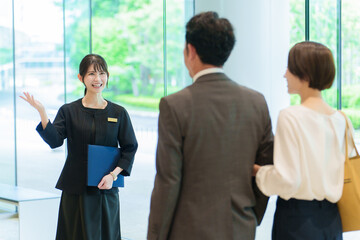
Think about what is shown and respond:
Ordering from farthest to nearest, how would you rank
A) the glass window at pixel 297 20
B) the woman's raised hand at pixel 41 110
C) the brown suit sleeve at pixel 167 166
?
the glass window at pixel 297 20 < the woman's raised hand at pixel 41 110 < the brown suit sleeve at pixel 167 166

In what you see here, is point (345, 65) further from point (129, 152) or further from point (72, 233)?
point (72, 233)

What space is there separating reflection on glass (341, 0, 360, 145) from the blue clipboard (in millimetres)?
1828

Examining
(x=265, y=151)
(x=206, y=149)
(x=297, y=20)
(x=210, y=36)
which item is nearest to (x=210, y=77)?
(x=210, y=36)

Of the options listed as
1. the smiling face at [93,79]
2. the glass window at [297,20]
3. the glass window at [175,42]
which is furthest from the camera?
the glass window at [175,42]

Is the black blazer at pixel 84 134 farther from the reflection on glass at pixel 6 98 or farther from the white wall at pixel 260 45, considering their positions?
the reflection on glass at pixel 6 98

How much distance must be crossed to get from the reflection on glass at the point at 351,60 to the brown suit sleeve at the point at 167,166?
2.56 metres

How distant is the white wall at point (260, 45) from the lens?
5.01 metres

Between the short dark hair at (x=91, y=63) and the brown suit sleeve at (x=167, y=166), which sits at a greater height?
the short dark hair at (x=91, y=63)

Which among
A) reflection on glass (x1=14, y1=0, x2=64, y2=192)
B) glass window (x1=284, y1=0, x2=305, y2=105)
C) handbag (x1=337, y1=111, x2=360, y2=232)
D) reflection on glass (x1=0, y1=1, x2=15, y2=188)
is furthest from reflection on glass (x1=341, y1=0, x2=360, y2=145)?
reflection on glass (x1=0, y1=1, x2=15, y2=188)

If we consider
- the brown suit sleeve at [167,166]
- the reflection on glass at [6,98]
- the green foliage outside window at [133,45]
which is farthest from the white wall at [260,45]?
the green foliage outside window at [133,45]

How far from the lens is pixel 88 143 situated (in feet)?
13.7

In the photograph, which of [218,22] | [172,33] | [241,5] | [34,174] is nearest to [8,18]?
[34,174]

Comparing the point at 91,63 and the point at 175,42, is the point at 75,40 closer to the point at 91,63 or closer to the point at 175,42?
the point at 175,42

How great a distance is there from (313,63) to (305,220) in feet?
2.21
